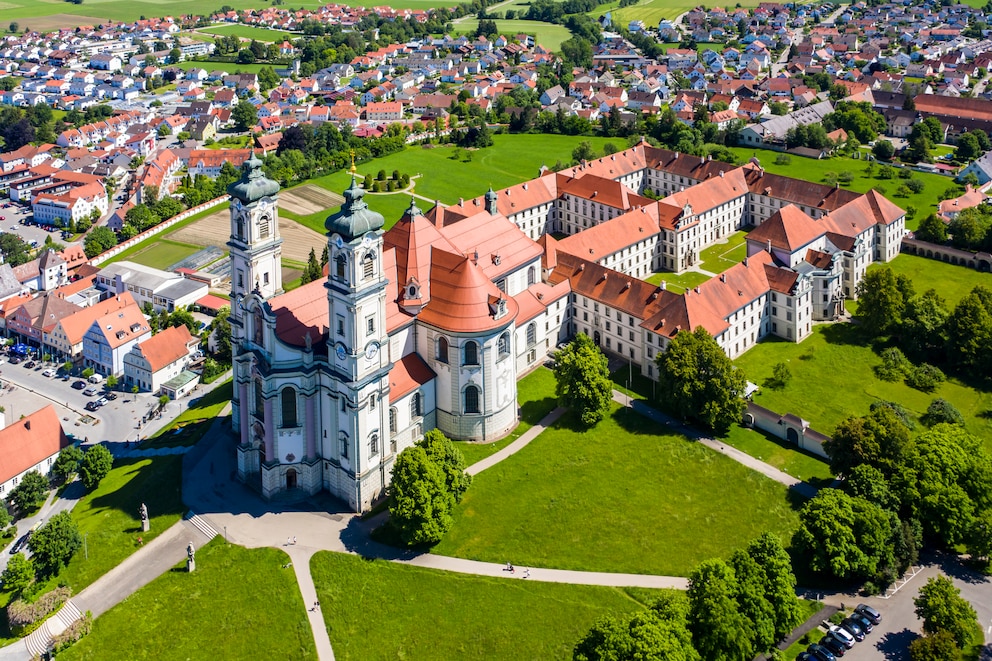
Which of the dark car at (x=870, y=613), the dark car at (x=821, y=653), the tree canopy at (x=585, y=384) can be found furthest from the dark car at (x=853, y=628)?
the tree canopy at (x=585, y=384)

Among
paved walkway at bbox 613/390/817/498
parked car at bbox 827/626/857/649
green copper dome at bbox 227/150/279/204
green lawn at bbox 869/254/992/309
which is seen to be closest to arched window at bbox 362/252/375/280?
green copper dome at bbox 227/150/279/204

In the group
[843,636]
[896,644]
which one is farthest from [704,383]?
[896,644]

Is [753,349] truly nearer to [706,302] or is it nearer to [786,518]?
[706,302]

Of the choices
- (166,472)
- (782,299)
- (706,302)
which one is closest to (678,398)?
(706,302)

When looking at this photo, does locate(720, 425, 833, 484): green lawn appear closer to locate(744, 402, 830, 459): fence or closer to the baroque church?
locate(744, 402, 830, 459): fence

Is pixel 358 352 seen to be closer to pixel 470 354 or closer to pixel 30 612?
pixel 470 354

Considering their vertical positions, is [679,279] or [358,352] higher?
[358,352]
